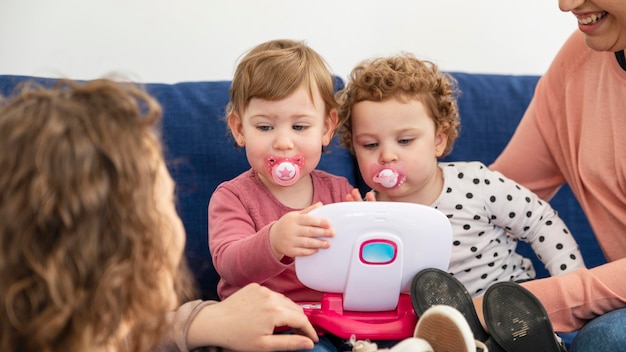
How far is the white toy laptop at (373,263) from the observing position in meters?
1.30

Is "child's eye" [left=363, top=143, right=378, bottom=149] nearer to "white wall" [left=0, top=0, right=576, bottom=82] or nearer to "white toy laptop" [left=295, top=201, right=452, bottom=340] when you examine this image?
"white toy laptop" [left=295, top=201, right=452, bottom=340]

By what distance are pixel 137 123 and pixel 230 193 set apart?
24.0 inches

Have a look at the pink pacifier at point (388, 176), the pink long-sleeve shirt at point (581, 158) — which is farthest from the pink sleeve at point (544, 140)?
the pink pacifier at point (388, 176)

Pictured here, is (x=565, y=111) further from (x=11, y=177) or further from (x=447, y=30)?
(x=11, y=177)

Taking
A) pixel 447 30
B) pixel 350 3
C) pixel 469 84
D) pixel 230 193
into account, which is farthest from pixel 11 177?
pixel 447 30

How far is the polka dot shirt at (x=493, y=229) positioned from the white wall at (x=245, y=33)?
0.79 m

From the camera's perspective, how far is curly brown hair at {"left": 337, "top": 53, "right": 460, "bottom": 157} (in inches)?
63.9

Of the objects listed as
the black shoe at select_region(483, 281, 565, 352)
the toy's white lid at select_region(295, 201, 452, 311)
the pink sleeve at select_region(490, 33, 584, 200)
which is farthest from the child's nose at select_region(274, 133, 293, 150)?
the pink sleeve at select_region(490, 33, 584, 200)

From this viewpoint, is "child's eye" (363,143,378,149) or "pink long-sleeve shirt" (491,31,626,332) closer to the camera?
"pink long-sleeve shirt" (491,31,626,332)

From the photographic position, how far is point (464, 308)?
1.37 meters

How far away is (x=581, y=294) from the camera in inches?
56.6

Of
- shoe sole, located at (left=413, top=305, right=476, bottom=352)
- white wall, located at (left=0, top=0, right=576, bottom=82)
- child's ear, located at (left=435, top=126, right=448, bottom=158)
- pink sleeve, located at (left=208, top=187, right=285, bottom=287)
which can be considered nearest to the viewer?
shoe sole, located at (left=413, top=305, right=476, bottom=352)

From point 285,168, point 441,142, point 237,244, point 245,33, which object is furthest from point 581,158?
point 245,33

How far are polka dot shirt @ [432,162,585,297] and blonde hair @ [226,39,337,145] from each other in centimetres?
35
